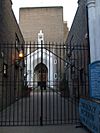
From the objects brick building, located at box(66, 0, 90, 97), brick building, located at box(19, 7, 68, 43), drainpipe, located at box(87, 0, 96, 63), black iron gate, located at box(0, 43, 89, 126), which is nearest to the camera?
drainpipe, located at box(87, 0, 96, 63)

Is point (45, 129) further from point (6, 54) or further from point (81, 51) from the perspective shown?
point (6, 54)

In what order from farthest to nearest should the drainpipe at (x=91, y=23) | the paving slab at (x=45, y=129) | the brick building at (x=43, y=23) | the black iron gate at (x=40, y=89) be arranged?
1. the brick building at (x=43, y=23)
2. the black iron gate at (x=40, y=89)
3. the drainpipe at (x=91, y=23)
4. the paving slab at (x=45, y=129)

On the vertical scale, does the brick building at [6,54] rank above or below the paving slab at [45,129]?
above

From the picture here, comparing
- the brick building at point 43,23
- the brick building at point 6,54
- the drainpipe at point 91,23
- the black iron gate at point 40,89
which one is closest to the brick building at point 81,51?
the black iron gate at point 40,89

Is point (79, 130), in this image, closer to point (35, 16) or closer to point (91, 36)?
point (91, 36)

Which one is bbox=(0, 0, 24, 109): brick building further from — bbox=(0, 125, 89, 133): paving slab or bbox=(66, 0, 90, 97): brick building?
bbox=(0, 125, 89, 133): paving slab

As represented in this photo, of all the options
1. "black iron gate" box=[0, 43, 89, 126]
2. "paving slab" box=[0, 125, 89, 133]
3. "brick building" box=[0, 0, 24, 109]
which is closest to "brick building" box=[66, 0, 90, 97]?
"black iron gate" box=[0, 43, 89, 126]

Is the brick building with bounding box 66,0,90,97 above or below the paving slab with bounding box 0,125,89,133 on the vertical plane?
above

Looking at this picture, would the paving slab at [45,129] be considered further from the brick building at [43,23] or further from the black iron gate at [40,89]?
the brick building at [43,23]

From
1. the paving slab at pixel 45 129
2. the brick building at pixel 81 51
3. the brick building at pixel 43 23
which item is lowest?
the paving slab at pixel 45 129

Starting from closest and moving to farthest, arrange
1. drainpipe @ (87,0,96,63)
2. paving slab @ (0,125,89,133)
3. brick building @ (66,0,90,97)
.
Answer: paving slab @ (0,125,89,133) → drainpipe @ (87,0,96,63) → brick building @ (66,0,90,97)

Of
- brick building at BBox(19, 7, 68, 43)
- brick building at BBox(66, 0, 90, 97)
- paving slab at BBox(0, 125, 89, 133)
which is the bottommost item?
paving slab at BBox(0, 125, 89, 133)

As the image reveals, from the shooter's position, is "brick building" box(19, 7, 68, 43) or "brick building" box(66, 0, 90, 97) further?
"brick building" box(19, 7, 68, 43)

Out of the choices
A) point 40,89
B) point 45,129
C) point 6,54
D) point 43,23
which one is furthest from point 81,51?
point 43,23
